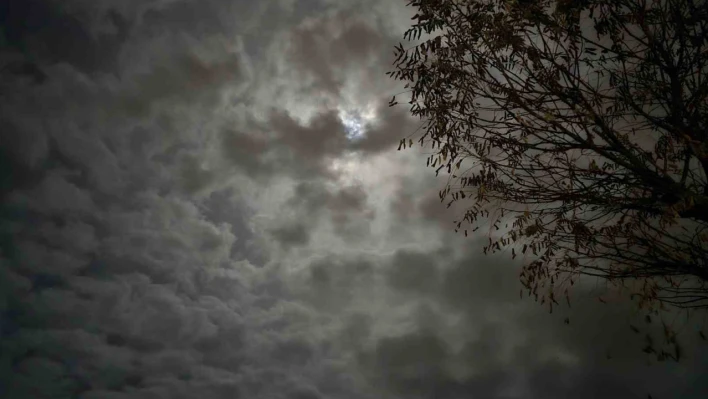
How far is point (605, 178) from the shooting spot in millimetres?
7363

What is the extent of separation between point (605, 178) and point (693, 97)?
1.83 meters

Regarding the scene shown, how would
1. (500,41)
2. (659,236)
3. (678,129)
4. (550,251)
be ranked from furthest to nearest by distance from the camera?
(550,251)
(659,236)
(500,41)
(678,129)

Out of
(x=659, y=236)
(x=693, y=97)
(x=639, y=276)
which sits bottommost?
(x=639, y=276)

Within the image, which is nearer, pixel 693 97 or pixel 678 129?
pixel 678 129

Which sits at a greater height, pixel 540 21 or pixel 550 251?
pixel 540 21

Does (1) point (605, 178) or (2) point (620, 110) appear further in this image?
(2) point (620, 110)

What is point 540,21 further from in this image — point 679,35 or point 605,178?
point 605,178

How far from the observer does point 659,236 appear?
330 inches

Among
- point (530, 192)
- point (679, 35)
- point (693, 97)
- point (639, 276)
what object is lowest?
point (639, 276)

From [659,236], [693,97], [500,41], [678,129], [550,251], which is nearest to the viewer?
[678,129]

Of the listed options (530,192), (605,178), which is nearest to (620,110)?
(605,178)

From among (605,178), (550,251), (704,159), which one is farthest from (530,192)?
(704,159)

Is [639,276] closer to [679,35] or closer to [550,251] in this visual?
[550,251]

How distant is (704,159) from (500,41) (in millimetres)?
3548
